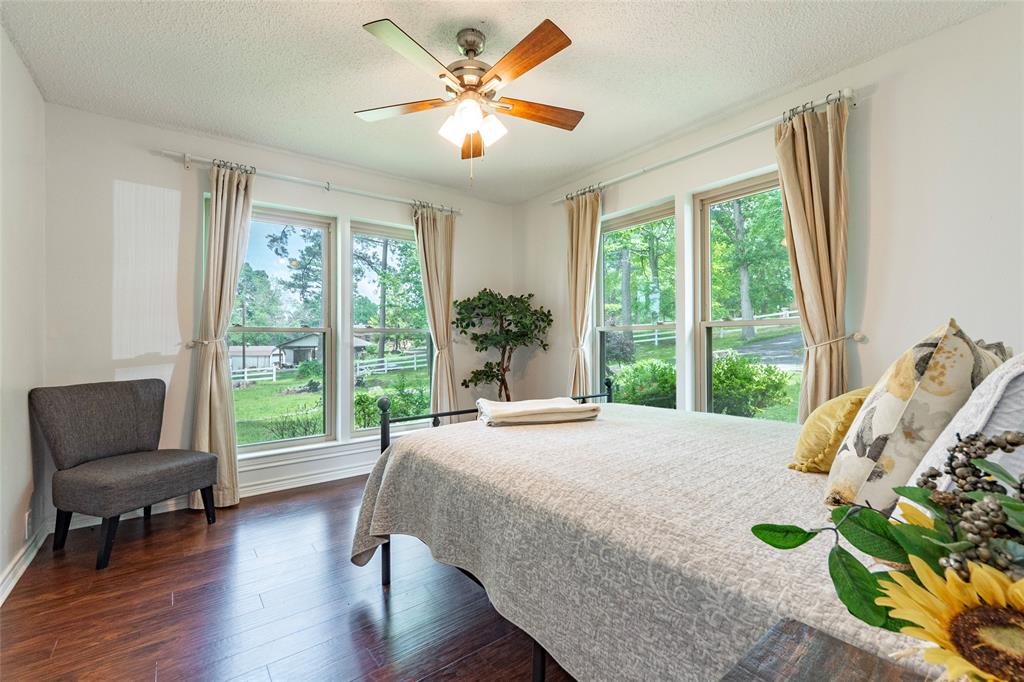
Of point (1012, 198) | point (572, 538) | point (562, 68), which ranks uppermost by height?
point (562, 68)

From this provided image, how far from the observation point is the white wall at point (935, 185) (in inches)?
81.0

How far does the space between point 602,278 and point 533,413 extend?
2351 mm

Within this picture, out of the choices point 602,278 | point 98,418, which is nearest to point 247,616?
point 98,418

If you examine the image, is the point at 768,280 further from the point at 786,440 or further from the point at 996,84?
the point at 786,440

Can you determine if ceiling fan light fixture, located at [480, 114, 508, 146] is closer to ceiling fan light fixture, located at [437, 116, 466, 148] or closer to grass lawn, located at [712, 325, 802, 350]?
ceiling fan light fixture, located at [437, 116, 466, 148]

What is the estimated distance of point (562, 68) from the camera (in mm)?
2516

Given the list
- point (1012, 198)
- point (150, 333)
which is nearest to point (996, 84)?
point (1012, 198)

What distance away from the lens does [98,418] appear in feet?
8.91

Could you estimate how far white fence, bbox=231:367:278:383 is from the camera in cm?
358

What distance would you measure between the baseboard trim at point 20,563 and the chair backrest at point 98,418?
433 millimetres

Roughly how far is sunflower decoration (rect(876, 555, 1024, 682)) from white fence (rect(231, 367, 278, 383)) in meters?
3.98

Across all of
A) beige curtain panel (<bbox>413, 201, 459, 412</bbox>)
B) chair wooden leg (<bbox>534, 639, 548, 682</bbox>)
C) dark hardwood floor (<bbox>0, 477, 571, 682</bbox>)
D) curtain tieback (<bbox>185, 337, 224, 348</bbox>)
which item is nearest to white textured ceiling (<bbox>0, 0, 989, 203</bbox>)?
beige curtain panel (<bbox>413, 201, 459, 412</bbox>)

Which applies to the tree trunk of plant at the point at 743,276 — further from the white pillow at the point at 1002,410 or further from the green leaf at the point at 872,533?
the green leaf at the point at 872,533

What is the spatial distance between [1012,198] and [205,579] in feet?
13.5
